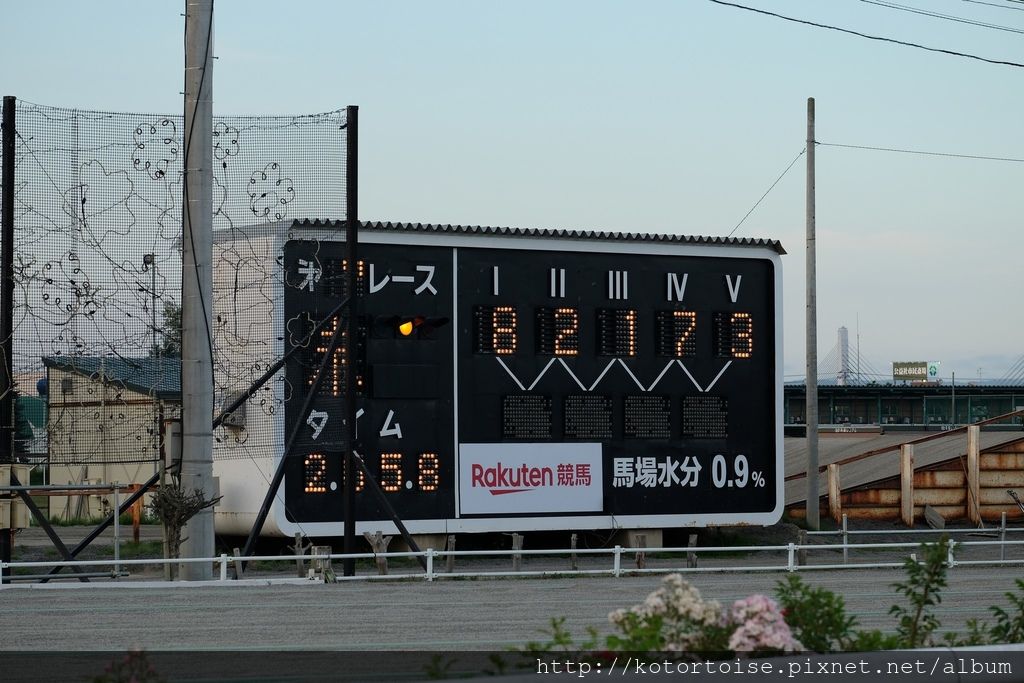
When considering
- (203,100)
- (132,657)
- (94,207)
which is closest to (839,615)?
(132,657)

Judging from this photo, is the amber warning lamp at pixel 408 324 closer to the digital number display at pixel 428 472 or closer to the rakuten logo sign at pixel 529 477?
the digital number display at pixel 428 472

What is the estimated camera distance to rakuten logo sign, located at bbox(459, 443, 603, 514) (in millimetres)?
26000

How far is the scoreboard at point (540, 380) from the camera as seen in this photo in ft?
82.2

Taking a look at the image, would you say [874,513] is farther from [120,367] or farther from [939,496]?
[120,367]

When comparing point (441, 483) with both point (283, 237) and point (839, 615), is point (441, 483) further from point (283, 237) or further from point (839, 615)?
point (839, 615)

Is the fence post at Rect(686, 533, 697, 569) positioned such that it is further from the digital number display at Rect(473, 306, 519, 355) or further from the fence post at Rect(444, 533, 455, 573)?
the digital number display at Rect(473, 306, 519, 355)

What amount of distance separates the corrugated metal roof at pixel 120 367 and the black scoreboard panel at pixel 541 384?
10.8 feet

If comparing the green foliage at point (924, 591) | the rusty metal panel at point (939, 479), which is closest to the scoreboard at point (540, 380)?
the rusty metal panel at point (939, 479)

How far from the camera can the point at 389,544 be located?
27047 mm

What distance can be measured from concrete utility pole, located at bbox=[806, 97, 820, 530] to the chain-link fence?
14043mm

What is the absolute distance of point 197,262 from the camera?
18641 mm

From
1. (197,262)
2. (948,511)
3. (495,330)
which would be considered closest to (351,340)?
(197,262)

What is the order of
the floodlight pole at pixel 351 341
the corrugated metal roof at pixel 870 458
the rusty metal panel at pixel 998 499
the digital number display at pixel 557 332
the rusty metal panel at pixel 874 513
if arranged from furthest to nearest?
the corrugated metal roof at pixel 870 458, the rusty metal panel at pixel 998 499, the rusty metal panel at pixel 874 513, the digital number display at pixel 557 332, the floodlight pole at pixel 351 341

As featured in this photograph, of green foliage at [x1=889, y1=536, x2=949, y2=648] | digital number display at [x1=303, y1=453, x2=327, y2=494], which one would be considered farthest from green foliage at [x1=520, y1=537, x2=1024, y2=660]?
digital number display at [x1=303, y1=453, x2=327, y2=494]
